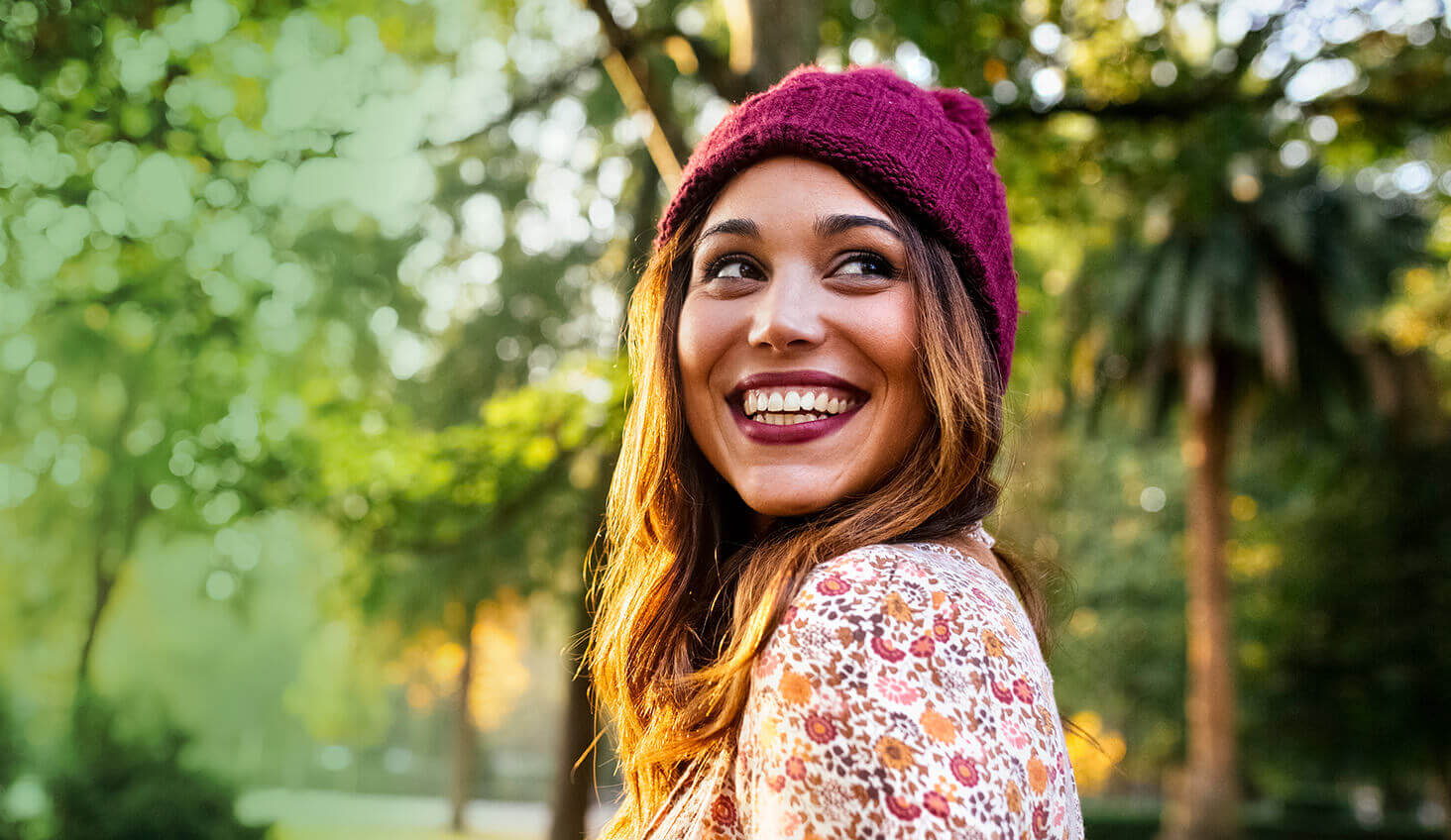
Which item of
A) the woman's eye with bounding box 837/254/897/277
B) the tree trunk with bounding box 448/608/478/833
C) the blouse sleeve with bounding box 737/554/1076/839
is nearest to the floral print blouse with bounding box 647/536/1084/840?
the blouse sleeve with bounding box 737/554/1076/839

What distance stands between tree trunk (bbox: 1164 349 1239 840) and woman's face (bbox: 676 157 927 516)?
58.3 feet

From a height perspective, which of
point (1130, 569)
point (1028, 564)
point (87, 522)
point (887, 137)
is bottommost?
point (1130, 569)

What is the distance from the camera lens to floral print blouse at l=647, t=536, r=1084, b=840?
4.02 ft

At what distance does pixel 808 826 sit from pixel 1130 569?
27.0m

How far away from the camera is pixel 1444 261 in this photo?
54.5 feet

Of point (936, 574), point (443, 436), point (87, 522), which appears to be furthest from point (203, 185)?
point (87, 522)

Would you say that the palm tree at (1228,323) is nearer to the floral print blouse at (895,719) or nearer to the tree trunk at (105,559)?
the tree trunk at (105,559)

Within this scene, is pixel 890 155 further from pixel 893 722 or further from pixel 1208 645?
pixel 1208 645

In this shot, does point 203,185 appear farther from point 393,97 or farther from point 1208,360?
point 1208,360

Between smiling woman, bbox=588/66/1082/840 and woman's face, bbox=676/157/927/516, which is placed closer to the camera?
smiling woman, bbox=588/66/1082/840

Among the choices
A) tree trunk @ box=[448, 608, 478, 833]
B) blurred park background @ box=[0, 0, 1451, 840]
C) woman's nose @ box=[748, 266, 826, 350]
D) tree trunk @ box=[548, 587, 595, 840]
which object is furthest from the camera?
tree trunk @ box=[448, 608, 478, 833]

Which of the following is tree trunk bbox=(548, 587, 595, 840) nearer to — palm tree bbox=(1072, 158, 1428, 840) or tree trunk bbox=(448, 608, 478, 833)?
palm tree bbox=(1072, 158, 1428, 840)

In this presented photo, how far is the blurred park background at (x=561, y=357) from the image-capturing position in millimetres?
6480

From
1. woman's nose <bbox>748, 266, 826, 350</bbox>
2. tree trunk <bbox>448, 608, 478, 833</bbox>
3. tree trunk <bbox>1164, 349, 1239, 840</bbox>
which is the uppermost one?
woman's nose <bbox>748, 266, 826, 350</bbox>
